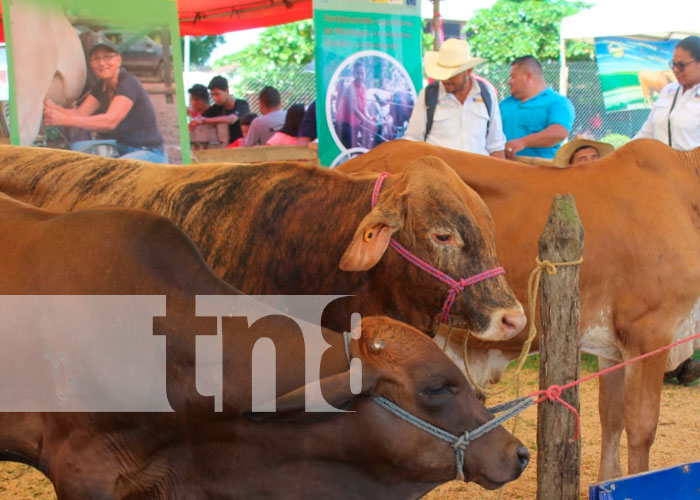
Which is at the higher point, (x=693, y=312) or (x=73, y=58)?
(x=73, y=58)

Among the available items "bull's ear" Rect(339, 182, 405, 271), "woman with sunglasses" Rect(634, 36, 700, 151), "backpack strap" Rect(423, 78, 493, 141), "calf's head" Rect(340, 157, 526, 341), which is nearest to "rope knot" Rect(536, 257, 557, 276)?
"calf's head" Rect(340, 157, 526, 341)

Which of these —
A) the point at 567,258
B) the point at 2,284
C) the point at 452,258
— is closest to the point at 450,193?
Answer: the point at 452,258

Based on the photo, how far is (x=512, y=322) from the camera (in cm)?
345

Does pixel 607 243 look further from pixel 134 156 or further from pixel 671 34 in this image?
pixel 671 34

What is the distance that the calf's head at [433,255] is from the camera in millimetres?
3477

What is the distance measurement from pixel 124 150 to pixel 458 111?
231 cm

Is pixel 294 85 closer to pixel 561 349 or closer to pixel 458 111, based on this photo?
pixel 458 111

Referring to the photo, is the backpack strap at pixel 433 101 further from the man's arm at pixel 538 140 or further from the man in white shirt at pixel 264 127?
the man in white shirt at pixel 264 127

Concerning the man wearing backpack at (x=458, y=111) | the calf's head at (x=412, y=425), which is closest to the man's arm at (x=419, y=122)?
the man wearing backpack at (x=458, y=111)

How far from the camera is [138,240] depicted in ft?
9.36

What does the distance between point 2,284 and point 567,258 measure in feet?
7.03

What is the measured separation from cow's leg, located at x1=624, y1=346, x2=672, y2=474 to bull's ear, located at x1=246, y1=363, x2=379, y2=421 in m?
2.37

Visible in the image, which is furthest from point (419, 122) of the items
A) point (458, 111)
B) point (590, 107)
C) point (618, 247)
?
point (590, 107)

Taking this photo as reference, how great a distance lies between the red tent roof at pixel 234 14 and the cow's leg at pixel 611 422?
18.8 feet
